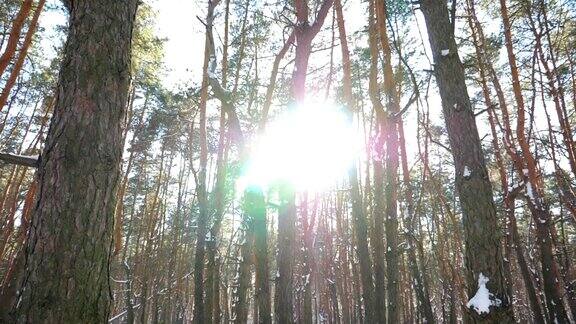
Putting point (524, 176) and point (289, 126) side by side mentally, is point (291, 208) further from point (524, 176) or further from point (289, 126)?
point (524, 176)

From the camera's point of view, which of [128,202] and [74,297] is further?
[128,202]

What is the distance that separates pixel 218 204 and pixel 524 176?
7.79 metres

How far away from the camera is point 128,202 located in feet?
82.8

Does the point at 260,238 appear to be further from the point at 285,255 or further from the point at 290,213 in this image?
the point at 290,213

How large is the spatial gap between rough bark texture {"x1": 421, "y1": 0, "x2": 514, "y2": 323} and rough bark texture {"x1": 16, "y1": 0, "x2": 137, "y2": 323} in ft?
11.8

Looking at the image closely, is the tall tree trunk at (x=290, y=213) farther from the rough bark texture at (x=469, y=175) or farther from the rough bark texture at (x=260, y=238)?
the rough bark texture at (x=469, y=175)

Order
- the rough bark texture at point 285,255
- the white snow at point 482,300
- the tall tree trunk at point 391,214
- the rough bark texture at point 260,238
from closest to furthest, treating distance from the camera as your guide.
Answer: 1. the white snow at point 482,300
2. the rough bark texture at point 285,255
3. the rough bark texture at point 260,238
4. the tall tree trunk at point 391,214

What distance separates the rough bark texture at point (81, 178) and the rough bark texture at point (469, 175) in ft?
11.8

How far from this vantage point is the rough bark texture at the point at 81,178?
5.31 feet

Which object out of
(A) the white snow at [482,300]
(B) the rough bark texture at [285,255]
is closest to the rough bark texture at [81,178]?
(A) the white snow at [482,300]

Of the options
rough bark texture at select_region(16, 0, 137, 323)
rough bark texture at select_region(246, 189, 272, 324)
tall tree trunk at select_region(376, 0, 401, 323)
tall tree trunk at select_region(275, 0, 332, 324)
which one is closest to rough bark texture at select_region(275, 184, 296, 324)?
tall tree trunk at select_region(275, 0, 332, 324)

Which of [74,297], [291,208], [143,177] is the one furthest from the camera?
[143,177]

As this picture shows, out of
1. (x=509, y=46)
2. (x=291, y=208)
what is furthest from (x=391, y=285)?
(x=509, y=46)

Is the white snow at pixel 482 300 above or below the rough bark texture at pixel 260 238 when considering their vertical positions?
below
